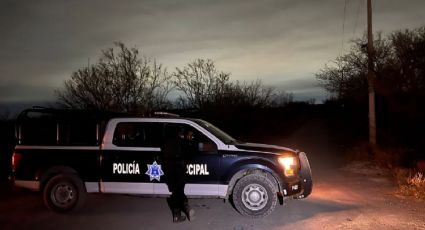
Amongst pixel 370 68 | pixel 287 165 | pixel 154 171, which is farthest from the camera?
pixel 370 68

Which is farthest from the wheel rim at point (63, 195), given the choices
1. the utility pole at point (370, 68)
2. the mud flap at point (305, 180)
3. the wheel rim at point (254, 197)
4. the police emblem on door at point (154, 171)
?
the utility pole at point (370, 68)

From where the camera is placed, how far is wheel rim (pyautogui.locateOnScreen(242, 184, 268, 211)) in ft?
28.4

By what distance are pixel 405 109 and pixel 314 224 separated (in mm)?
13561

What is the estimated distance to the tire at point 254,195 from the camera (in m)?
8.62

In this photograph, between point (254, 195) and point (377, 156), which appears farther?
point (377, 156)

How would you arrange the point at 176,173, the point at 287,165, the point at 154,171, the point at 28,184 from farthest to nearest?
the point at 28,184
the point at 154,171
the point at 287,165
the point at 176,173

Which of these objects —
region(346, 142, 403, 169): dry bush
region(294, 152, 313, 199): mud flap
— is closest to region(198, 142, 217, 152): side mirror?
region(294, 152, 313, 199): mud flap

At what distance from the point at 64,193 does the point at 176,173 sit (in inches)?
95.4

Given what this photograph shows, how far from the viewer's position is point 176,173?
8.29 metres

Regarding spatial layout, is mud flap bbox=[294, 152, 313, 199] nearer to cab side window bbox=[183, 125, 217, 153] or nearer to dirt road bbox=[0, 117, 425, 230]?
dirt road bbox=[0, 117, 425, 230]

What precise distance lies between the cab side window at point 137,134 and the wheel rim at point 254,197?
72.3 inches

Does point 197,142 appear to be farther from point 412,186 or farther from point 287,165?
point 412,186

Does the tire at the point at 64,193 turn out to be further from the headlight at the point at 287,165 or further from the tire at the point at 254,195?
the headlight at the point at 287,165

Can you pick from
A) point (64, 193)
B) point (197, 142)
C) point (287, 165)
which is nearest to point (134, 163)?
point (197, 142)
